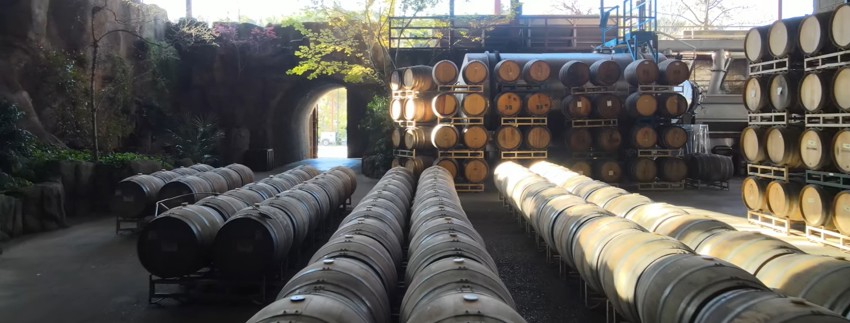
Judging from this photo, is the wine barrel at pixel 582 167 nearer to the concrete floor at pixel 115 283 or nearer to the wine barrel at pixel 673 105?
the wine barrel at pixel 673 105

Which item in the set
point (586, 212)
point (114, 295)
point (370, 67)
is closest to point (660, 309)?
point (586, 212)

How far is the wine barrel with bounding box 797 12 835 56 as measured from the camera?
8.47m

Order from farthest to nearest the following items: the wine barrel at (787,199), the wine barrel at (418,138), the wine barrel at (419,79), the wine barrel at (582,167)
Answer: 1. the wine barrel at (419,79)
2. the wine barrel at (418,138)
3. the wine barrel at (582,167)
4. the wine barrel at (787,199)

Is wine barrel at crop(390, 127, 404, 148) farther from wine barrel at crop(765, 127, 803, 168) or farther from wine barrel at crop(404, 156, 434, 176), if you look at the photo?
wine barrel at crop(765, 127, 803, 168)

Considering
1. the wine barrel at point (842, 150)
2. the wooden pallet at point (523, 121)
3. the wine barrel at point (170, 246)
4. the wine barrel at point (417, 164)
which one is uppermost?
the wooden pallet at point (523, 121)

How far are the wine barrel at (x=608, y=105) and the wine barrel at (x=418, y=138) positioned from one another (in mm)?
4105

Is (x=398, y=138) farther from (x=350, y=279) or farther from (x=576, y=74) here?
(x=350, y=279)

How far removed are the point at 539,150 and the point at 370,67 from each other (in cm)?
753

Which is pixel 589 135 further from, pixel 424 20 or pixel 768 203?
pixel 424 20

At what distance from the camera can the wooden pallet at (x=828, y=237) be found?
814 cm

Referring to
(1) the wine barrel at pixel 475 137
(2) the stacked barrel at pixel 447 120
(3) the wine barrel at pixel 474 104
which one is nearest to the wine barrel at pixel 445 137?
(2) the stacked barrel at pixel 447 120

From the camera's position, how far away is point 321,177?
10.3m

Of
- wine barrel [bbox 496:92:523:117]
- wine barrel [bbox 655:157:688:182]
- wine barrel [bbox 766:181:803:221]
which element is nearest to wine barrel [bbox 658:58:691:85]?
wine barrel [bbox 655:157:688:182]

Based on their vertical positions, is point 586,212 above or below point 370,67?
below
